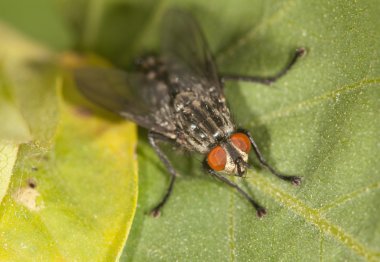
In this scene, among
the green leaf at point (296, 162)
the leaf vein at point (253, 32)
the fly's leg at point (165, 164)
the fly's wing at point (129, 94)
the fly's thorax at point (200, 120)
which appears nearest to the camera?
the green leaf at point (296, 162)

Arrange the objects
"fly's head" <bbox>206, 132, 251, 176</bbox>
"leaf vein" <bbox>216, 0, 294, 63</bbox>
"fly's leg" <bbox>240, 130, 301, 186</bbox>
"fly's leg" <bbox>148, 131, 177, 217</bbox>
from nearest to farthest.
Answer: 1. "fly's leg" <bbox>240, 130, 301, 186</bbox>
2. "fly's leg" <bbox>148, 131, 177, 217</bbox>
3. "fly's head" <bbox>206, 132, 251, 176</bbox>
4. "leaf vein" <bbox>216, 0, 294, 63</bbox>

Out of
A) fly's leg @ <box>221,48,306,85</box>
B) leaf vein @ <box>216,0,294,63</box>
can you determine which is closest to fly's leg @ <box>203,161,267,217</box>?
fly's leg @ <box>221,48,306,85</box>

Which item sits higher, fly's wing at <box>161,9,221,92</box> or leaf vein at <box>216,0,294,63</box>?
leaf vein at <box>216,0,294,63</box>

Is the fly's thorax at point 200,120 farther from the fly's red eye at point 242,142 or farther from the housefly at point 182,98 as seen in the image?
the fly's red eye at point 242,142

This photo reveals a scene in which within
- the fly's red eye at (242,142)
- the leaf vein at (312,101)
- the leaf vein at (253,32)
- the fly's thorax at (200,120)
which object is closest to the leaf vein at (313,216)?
the fly's red eye at (242,142)

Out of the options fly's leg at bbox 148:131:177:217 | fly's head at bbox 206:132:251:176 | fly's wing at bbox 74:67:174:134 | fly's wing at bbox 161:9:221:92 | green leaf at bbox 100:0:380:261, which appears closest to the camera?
green leaf at bbox 100:0:380:261

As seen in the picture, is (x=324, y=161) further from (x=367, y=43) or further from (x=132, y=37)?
(x=132, y=37)

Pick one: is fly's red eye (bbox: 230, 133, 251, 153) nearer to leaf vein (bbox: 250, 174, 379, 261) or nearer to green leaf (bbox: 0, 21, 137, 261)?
leaf vein (bbox: 250, 174, 379, 261)
